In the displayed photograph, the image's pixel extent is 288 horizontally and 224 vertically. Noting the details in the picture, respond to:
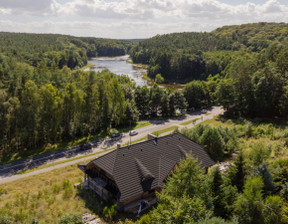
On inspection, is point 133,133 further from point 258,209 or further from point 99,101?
point 258,209

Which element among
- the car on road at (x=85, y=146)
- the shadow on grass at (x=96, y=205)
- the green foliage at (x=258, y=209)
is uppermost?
the green foliage at (x=258, y=209)

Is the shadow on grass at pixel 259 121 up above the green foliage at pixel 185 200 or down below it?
below

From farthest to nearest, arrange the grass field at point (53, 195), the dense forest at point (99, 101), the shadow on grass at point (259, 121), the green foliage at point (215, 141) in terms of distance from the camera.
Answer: the shadow on grass at point (259, 121) < the dense forest at point (99, 101) < the green foliage at point (215, 141) < the grass field at point (53, 195)

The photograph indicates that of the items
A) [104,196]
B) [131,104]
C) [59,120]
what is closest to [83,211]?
[104,196]

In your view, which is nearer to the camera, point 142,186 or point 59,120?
point 142,186

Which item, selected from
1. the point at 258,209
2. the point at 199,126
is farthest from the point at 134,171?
the point at 199,126

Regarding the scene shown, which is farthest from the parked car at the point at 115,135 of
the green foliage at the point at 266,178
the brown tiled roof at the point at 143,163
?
the green foliage at the point at 266,178

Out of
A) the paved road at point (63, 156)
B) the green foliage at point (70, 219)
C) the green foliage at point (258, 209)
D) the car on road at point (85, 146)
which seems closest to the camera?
the green foliage at point (258, 209)

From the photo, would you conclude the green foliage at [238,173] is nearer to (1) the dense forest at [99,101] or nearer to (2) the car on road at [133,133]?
(2) the car on road at [133,133]

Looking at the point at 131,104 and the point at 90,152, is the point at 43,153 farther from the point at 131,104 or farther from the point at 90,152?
the point at 131,104
